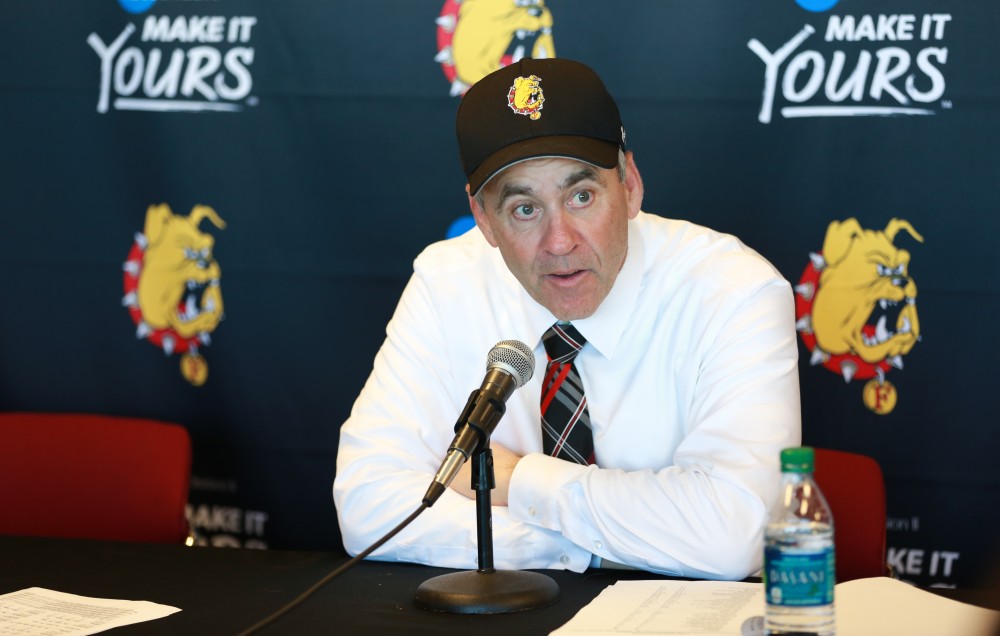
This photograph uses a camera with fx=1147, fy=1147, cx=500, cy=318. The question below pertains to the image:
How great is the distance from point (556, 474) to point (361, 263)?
126 centimetres

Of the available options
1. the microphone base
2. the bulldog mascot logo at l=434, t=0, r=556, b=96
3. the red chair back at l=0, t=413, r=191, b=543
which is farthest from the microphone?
the bulldog mascot logo at l=434, t=0, r=556, b=96

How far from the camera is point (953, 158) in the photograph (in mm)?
2570

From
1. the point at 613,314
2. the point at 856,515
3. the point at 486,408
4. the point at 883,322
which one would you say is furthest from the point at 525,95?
the point at 883,322

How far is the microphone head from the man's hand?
42cm

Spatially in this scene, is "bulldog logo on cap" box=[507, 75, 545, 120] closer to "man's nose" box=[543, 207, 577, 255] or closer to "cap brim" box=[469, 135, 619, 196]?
"cap brim" box=[469, 135, 619, 196]

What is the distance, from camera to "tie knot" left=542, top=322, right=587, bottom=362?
2.07 meters

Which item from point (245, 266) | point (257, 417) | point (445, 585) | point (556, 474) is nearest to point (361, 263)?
point (245, 266)

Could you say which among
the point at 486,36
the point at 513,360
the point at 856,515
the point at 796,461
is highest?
the point at 486,36

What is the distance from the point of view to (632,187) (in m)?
2.06

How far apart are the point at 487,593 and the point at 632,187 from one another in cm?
84

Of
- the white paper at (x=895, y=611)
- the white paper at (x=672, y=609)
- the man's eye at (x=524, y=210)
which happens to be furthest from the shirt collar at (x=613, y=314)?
the white paper at (x=895, y=611)

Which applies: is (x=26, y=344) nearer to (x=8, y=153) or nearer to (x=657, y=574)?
(x=8, y=153)

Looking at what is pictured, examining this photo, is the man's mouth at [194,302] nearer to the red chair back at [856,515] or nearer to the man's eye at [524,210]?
the man's eye at [524,210]

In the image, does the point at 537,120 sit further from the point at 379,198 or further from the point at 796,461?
the point at 379,198
